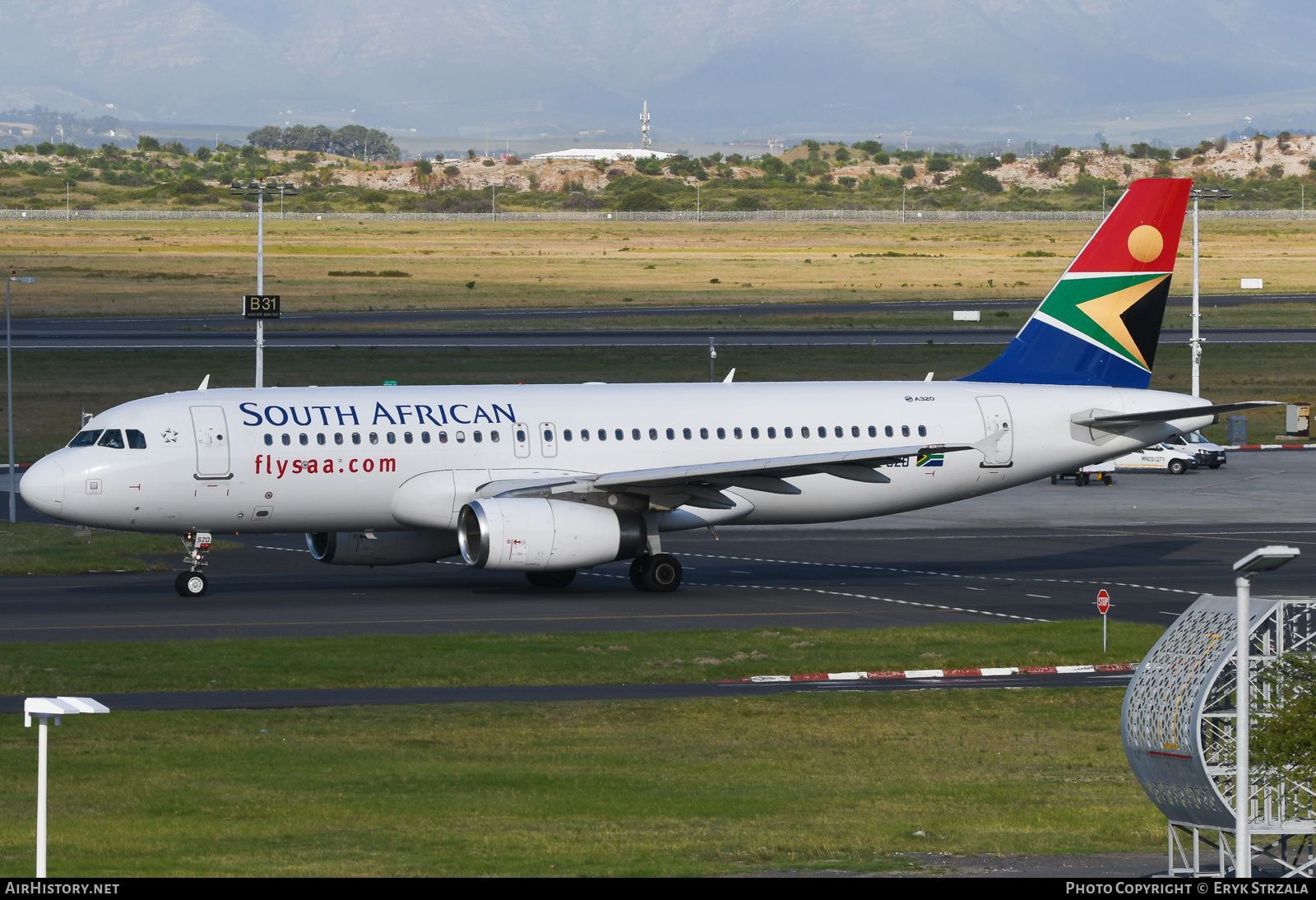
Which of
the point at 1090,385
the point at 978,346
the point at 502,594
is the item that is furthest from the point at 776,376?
the point at 502,594

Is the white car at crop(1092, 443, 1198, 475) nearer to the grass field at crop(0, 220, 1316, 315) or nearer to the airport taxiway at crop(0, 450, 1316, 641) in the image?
the airport taxiway at crop(0, 450, 1316, 641)

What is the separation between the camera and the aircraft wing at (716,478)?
3828 centimetres

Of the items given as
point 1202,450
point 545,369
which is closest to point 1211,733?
point 1202,450

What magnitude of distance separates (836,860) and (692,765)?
20.7 feet

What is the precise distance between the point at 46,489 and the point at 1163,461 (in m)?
47.3

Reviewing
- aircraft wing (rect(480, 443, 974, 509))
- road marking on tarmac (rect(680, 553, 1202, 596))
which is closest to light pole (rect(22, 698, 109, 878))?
aircraft wing (rect(480, 443, 974, 509))

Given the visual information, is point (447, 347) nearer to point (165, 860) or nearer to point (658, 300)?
point (658, 300)

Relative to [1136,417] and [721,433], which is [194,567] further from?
[1136,417]

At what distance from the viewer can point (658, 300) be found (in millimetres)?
141000

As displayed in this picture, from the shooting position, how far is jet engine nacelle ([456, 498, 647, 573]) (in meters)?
37.0

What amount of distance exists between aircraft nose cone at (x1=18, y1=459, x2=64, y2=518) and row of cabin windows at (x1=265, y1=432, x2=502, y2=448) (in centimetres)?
454

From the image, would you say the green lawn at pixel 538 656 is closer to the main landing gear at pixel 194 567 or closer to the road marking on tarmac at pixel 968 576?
the main landing gear at pixel 194 567

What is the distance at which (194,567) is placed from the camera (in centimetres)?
3912

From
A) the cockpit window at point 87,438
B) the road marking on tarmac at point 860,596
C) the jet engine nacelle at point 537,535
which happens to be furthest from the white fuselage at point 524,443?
the jet engine nacelle at point 537,535
